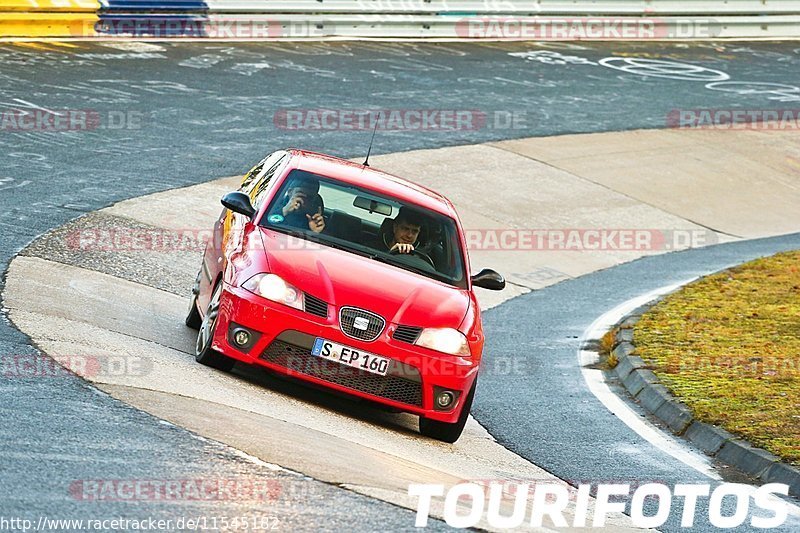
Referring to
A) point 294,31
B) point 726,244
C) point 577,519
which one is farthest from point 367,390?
point 294,31

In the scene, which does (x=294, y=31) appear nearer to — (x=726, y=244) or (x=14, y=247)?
(x=726, y=244)

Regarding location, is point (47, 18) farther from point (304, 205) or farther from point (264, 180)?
point (304, 205)

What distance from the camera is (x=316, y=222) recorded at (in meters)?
9.88

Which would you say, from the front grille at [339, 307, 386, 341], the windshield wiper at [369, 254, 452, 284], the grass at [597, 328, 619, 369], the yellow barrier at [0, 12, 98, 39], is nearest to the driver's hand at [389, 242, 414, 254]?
the windshield wiper at [369, 254, 452, 284]

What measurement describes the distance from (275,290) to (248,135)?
10.1 meters

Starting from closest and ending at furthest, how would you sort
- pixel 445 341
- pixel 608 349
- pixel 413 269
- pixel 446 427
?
1. pixel 445 341
2. pixel 446 427
3. pixel 413 269
4. pixel 608 349

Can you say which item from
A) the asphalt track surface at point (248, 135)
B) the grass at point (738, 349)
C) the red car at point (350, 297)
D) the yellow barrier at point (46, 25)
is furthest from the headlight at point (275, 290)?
the yellow barrier at point (46, 25)

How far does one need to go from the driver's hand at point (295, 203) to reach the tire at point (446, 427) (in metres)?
1.83

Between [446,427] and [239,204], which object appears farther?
[239,204]

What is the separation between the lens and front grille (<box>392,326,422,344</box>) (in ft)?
28.8

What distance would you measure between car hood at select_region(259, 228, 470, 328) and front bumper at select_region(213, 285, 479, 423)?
0.16 metres

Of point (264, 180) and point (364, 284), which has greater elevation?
point (264, 180)

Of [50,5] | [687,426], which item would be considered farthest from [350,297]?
[50,5]

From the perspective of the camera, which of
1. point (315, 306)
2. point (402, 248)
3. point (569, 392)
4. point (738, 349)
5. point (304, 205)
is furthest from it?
point (738, 349)
